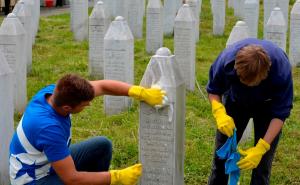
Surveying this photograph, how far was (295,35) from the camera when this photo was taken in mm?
10484

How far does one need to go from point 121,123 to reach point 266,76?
128 inches

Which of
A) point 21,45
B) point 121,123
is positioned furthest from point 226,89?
point 21,45

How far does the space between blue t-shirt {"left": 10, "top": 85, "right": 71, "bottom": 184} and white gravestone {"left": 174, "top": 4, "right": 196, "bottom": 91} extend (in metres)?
4.66

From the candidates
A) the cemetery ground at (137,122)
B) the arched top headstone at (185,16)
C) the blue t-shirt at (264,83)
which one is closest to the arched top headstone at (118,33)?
the cemetery ground at (137,122)

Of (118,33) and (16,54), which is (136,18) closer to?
(118,33)

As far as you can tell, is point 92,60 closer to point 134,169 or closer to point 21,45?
point 21,45

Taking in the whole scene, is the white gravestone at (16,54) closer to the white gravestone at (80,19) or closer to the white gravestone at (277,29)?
the white gravestone at (277,29)

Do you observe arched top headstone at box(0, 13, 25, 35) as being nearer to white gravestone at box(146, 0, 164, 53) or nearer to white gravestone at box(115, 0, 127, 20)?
white gravestone at box(146, 0, 164, 53)

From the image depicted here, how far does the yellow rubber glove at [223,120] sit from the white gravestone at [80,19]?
8.89 metres

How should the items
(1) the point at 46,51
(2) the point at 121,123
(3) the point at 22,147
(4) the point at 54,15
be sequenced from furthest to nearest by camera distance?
1. (4) the point at 54,15
2. (1) the point at 46,51
3. (2) the point at 121,123
4. (3) the point at 22,147

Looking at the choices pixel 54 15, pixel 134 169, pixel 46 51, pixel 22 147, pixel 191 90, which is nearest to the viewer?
pixel 22 147

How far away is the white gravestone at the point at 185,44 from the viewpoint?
27.8ft

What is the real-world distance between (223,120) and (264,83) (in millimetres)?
407

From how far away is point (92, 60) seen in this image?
909 centimetres
